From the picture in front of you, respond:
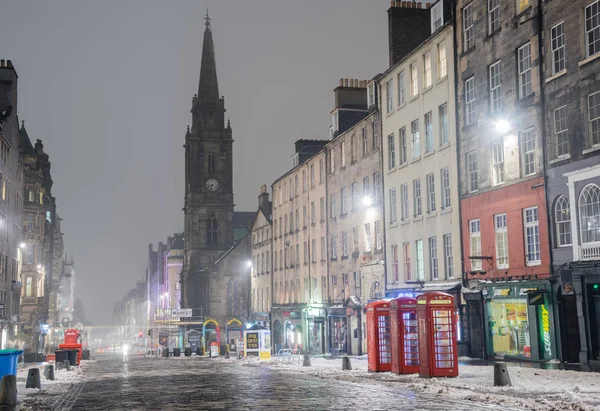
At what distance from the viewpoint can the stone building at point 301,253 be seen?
57.0 meters

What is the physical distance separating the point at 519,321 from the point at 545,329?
6.24 ft

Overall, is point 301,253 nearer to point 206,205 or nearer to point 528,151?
point 528,151

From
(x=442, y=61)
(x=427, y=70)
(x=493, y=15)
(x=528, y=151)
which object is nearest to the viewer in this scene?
(x=528, y=151)

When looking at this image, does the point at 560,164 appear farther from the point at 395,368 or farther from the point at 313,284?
the point at 313,284

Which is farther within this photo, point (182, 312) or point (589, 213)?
point (182, 312)

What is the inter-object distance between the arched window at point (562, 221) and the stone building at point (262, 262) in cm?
4382

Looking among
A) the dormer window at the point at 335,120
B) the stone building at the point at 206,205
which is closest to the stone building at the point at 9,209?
the dormer window at the point at 335,120

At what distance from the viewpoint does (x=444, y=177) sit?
3772 cm

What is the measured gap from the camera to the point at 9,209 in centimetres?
5622

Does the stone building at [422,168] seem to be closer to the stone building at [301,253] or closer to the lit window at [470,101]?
the lit window at [470,101]

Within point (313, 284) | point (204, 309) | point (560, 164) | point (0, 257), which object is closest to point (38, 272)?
point (0, 257)

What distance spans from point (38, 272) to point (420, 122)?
43.7 metres

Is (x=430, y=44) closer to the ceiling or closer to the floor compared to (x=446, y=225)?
closer to the ceiling

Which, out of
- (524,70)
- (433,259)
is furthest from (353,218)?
(524,70)
